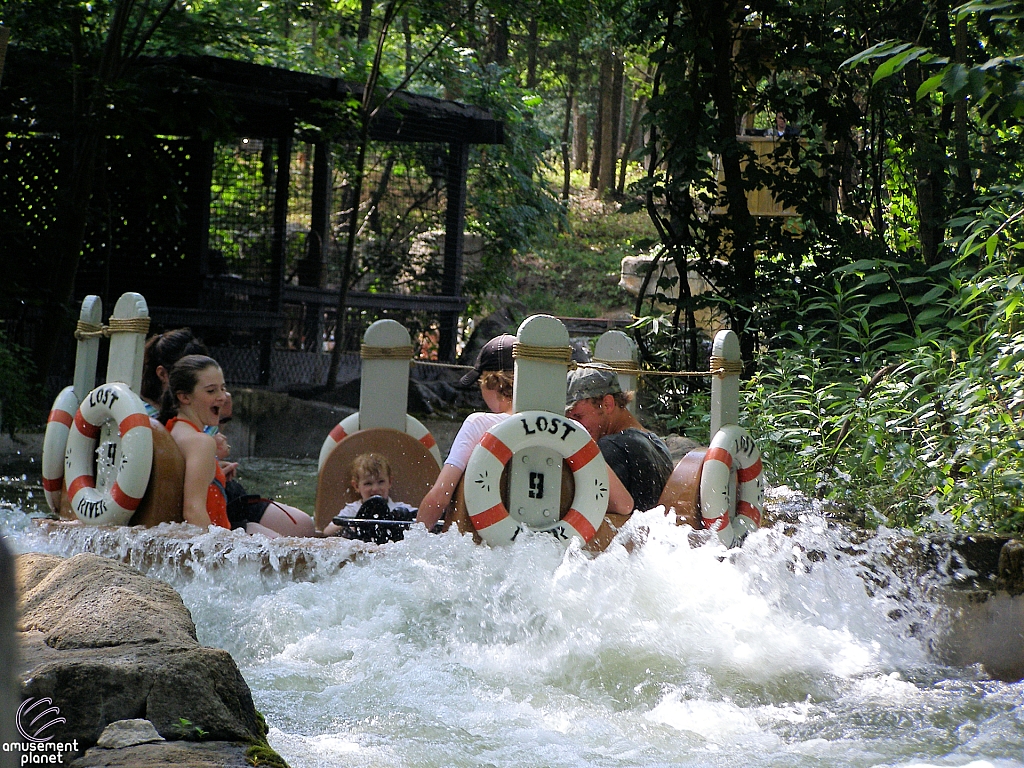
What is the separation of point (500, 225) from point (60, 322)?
603 centimetres

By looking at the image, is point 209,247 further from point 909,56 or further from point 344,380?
point 909,56

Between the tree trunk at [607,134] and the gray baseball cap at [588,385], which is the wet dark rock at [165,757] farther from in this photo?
the tree trunk at [607,134]

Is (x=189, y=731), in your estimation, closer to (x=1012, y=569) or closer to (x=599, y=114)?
(x=1012, y=569)

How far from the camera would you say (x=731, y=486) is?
14.1ft

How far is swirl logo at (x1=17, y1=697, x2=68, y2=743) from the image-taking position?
183 cm

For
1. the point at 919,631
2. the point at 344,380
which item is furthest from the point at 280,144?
the point at 919,631

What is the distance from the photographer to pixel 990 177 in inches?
255

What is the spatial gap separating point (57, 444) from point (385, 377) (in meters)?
1.52

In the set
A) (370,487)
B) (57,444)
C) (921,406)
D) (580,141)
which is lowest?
(370,487)

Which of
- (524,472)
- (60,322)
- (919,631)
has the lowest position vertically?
(919,631)

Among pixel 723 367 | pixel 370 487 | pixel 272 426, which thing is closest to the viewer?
pixel 723 367

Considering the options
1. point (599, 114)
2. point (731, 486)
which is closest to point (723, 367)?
point (731, 486)

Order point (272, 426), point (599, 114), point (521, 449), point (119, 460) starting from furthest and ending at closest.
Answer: point (599, 114) < point (272, 426) < point (119, 460) < point (521, 449)

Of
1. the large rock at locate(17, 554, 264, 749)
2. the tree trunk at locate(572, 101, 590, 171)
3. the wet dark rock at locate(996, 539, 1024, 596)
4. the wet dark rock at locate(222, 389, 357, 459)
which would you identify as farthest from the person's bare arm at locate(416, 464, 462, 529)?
the tree trunk at locate(572, 101, 590, 171)
